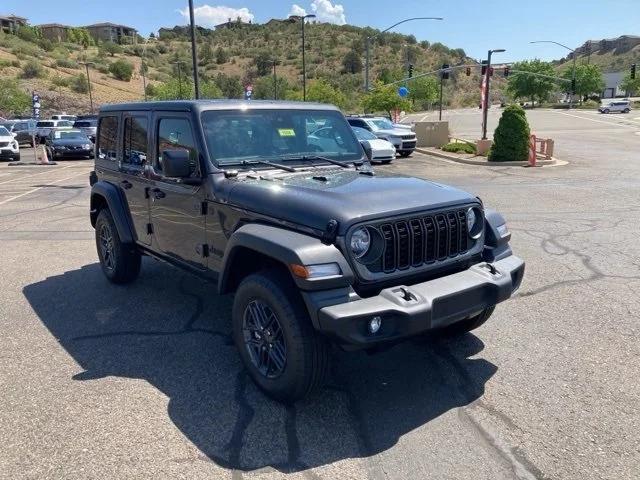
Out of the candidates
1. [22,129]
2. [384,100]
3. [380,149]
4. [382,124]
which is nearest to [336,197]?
[380,149]

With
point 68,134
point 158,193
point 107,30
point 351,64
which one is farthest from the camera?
point 107,30

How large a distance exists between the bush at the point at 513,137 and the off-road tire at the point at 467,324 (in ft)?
50.5

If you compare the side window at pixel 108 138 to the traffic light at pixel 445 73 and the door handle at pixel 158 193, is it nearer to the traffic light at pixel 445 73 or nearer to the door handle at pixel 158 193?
the door handle at pixel 158 193

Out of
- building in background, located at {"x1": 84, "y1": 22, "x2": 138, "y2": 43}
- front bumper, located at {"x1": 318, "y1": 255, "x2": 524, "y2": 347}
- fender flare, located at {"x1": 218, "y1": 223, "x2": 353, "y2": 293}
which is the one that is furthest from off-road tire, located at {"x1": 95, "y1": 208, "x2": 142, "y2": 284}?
building in background, located at {"x1": 84, "y1": 22, "x2": 138, "y2": 43}

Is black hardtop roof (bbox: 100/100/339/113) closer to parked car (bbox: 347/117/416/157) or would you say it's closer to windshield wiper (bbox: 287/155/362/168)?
windshield wiper (bbox: 287/155/362/168)

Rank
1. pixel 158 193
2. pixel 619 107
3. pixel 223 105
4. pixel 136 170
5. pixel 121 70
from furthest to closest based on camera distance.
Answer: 1. pixel 121 70
2. pixel 619 107
3. pixel 136 170
4. pixel 158 193
5. pixel 223 105

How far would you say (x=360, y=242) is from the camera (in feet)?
11.0

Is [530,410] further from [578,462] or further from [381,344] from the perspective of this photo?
[381,344]

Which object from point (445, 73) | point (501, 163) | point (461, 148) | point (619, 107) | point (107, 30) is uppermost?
point (107, 30)

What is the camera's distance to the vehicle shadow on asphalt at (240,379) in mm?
3197

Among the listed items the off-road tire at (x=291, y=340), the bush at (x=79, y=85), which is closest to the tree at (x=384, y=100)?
the off-road tire at (x=291, y=340)

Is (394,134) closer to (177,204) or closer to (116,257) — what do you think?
(116,257)

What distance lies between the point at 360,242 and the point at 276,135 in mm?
1701

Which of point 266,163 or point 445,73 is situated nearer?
point 266,163
